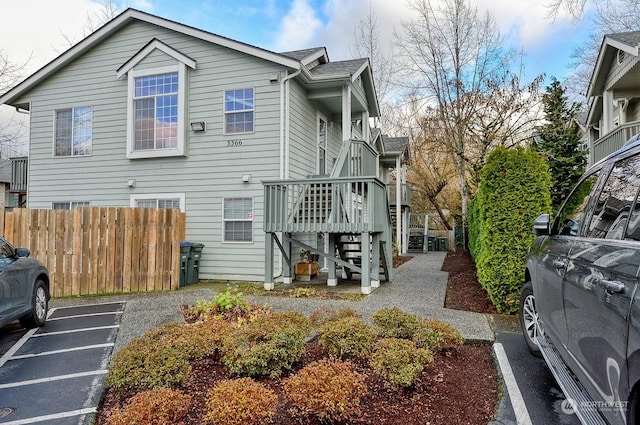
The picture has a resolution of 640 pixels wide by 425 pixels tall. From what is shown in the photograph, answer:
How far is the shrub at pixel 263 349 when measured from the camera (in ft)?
11.1

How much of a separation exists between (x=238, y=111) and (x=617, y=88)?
11.9m

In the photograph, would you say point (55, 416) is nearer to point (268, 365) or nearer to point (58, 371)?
point (58, 371)

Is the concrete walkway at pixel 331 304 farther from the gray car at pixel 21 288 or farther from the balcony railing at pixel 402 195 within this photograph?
the balcony railing at pixel 402 195

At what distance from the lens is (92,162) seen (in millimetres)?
11125

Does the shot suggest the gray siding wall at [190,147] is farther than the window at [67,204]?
No

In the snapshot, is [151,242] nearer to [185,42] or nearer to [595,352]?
[185,42]

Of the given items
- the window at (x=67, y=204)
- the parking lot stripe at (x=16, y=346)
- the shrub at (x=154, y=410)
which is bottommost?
the parking lot stripe at (x=16, y=346)

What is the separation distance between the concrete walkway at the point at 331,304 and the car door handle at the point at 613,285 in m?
2.78

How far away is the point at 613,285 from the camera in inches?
76.5

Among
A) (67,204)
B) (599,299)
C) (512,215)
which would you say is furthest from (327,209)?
(67,204)

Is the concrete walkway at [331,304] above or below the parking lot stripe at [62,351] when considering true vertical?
above

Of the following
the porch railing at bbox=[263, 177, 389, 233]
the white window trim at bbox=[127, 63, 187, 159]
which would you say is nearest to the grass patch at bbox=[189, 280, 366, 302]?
the porch railing at bbox=[263, 177, 389, 233]

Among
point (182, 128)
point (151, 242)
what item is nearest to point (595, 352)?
point (151, 242)

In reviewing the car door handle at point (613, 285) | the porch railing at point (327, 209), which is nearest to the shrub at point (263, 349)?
the car door handle at point (613, 285)
